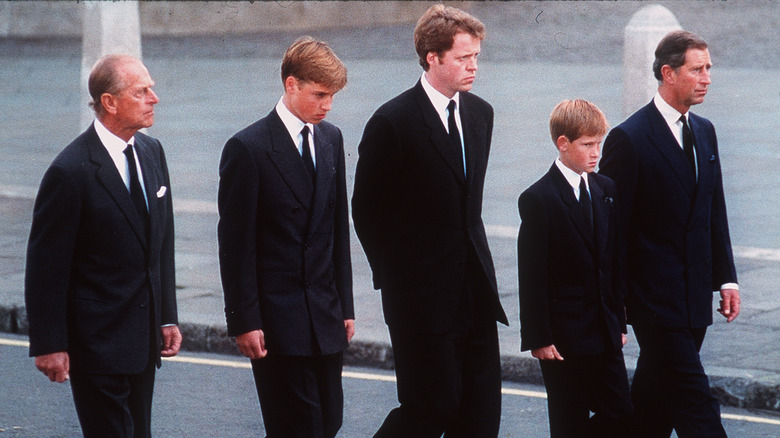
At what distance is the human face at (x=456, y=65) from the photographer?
13.9 ft

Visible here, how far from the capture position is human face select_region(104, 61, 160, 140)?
4.06m

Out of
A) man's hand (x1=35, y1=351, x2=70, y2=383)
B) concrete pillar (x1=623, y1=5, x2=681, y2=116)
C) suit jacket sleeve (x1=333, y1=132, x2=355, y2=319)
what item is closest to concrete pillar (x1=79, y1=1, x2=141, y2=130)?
concrete pillar (x1=623, y1=5, x2=681, y2=116)

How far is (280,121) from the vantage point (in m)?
4.33

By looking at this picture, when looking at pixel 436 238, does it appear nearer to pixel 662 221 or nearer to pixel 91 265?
pixel 662 221

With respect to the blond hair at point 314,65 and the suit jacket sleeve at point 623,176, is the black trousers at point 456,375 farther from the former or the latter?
the blond hair at point 314,65

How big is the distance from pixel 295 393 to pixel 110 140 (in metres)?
1.00

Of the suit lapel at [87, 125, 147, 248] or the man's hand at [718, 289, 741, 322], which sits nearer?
the suit lapel at [87, 125, 147, 248]

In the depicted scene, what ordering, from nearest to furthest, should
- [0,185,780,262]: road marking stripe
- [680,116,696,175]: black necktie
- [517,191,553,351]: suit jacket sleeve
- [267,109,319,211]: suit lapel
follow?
1. [267,109,319,211]: suit lapel
2. [517,191,553,351]: suit jacket sleeve
3. [680,116,696,175]: black necktie
4. [0,185,780,262]: road marking stripe

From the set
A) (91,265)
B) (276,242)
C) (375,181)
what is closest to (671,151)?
(375,181)

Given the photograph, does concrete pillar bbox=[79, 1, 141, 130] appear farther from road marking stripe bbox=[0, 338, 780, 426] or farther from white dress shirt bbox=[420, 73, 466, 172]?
white dress shirt bbox=[420, 73, 466, 172]

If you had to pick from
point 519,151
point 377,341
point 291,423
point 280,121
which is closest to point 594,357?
point 291,423

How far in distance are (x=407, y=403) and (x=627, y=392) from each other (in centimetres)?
78

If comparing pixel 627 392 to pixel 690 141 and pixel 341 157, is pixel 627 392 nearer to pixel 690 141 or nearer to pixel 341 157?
pixel 690 141

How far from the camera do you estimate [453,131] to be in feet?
14.3
